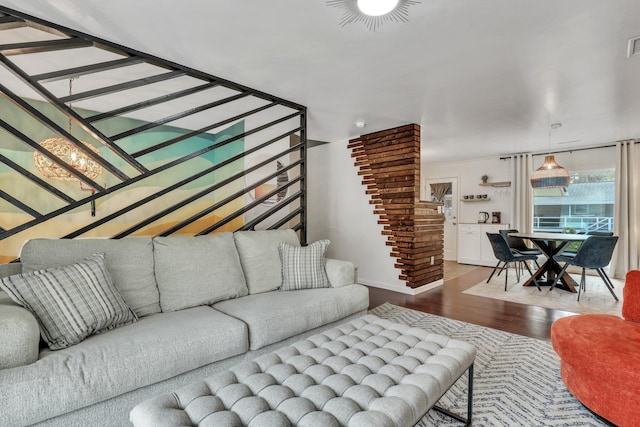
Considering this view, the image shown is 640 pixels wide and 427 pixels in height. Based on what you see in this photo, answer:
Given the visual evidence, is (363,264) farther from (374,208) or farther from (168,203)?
(168,203)

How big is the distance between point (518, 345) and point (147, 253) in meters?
3.02

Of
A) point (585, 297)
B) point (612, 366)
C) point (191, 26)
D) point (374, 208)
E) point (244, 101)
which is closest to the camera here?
point (612, 366)

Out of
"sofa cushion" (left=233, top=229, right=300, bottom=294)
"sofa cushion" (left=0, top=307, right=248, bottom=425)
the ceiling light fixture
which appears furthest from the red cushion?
the ceiling light fixture

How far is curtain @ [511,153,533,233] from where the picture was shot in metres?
6.25

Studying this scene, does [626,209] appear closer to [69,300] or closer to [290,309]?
[290,309]

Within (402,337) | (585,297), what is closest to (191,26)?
(402,337)

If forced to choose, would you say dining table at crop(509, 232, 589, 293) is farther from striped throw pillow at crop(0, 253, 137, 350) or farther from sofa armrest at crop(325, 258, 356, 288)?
striped throw pillow at crop(0, 253, 137, 350)

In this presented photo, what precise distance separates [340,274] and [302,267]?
340mm

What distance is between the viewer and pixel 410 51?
2.42 m

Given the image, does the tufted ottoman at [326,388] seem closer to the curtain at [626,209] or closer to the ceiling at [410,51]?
the ceiling at [410,51]

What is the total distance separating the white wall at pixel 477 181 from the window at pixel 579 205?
0.57 metres

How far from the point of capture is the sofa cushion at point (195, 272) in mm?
2139

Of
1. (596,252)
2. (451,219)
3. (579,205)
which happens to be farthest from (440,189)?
(596,252)

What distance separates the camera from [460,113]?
3.91 meters
